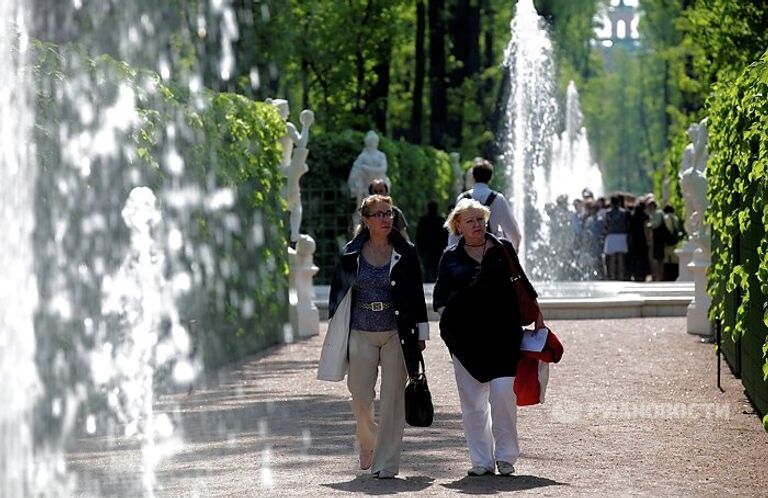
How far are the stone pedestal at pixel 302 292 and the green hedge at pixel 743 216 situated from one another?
5903 millimetres

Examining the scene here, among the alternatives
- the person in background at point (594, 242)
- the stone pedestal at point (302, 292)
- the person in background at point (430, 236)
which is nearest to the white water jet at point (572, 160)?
the person in background at point (594, 242)

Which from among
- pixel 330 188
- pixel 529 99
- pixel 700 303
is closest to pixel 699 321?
pixel 700 303

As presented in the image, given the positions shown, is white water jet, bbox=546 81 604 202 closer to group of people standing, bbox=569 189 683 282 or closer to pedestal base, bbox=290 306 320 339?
group of people standing, bbox=569 189 683 282

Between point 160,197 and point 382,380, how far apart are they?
4.85 metres

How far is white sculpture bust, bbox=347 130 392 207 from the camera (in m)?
30.8

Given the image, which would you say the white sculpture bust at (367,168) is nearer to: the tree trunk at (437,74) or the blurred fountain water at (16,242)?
the tree trunk at (437,74)

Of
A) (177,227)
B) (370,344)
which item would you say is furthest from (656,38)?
(370,344)

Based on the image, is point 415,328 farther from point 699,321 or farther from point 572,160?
point 572,160

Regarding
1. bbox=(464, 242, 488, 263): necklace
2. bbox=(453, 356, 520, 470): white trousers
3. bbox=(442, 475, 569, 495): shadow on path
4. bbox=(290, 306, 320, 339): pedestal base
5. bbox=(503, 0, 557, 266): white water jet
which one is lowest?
bbox=(442, 475, 569, 495): shadow on path

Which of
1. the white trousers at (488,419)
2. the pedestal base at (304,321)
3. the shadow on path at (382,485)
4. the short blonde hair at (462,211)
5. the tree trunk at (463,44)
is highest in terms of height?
the tree trunk at (463,44)

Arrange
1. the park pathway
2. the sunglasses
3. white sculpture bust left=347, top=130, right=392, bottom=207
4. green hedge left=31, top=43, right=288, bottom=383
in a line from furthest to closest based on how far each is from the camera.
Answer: white sculpture bust left=347, top=130, right=392, bottom=207, green hedge left=31, top=43, right=288, bottom=383, the sunglasses, the park pathway

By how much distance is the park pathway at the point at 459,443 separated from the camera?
9.73 metres

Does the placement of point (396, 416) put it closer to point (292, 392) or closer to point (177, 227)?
point (292, 392)

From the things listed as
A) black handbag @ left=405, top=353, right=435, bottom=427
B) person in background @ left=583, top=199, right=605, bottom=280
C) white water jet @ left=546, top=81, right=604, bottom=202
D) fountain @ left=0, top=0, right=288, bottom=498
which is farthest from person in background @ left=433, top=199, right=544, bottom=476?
white water jet @ left=546, top=81, right=604, bottom=202
